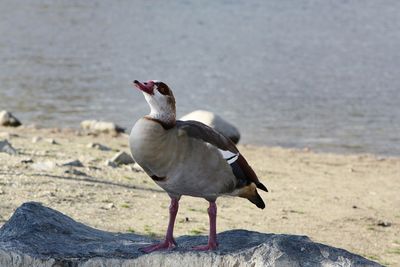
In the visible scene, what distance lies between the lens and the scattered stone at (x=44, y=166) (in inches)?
406

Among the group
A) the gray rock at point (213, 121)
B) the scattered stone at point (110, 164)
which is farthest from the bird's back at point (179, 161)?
the gray rock at point (213, 121)

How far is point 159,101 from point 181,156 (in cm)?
30

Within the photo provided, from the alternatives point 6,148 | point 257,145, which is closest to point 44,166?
point 6,148

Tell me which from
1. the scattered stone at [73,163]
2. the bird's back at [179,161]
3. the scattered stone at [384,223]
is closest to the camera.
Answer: the bird's back at [179,161]

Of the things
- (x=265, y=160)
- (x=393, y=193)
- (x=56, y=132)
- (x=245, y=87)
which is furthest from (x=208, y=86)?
(x=393, y=193)

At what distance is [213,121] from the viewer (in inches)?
584

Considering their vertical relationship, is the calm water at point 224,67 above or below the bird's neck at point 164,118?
below

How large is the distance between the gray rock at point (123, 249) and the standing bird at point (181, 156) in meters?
0.14

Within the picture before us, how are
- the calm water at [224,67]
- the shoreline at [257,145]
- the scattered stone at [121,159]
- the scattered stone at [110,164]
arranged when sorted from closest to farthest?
the scattered stone at [110,164], the scattered stone at [121,159], the shoreline at [257,145], the calm water at [224,67]

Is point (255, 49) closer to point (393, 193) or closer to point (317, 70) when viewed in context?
point (317, 70)

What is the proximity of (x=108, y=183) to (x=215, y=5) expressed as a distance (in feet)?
103

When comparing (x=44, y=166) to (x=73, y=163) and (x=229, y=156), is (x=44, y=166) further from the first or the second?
(x=229, y=156)

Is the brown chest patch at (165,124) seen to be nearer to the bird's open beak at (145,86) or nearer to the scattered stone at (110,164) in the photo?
the bird's open beak at (145,86)

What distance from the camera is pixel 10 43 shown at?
27078 millimetres
